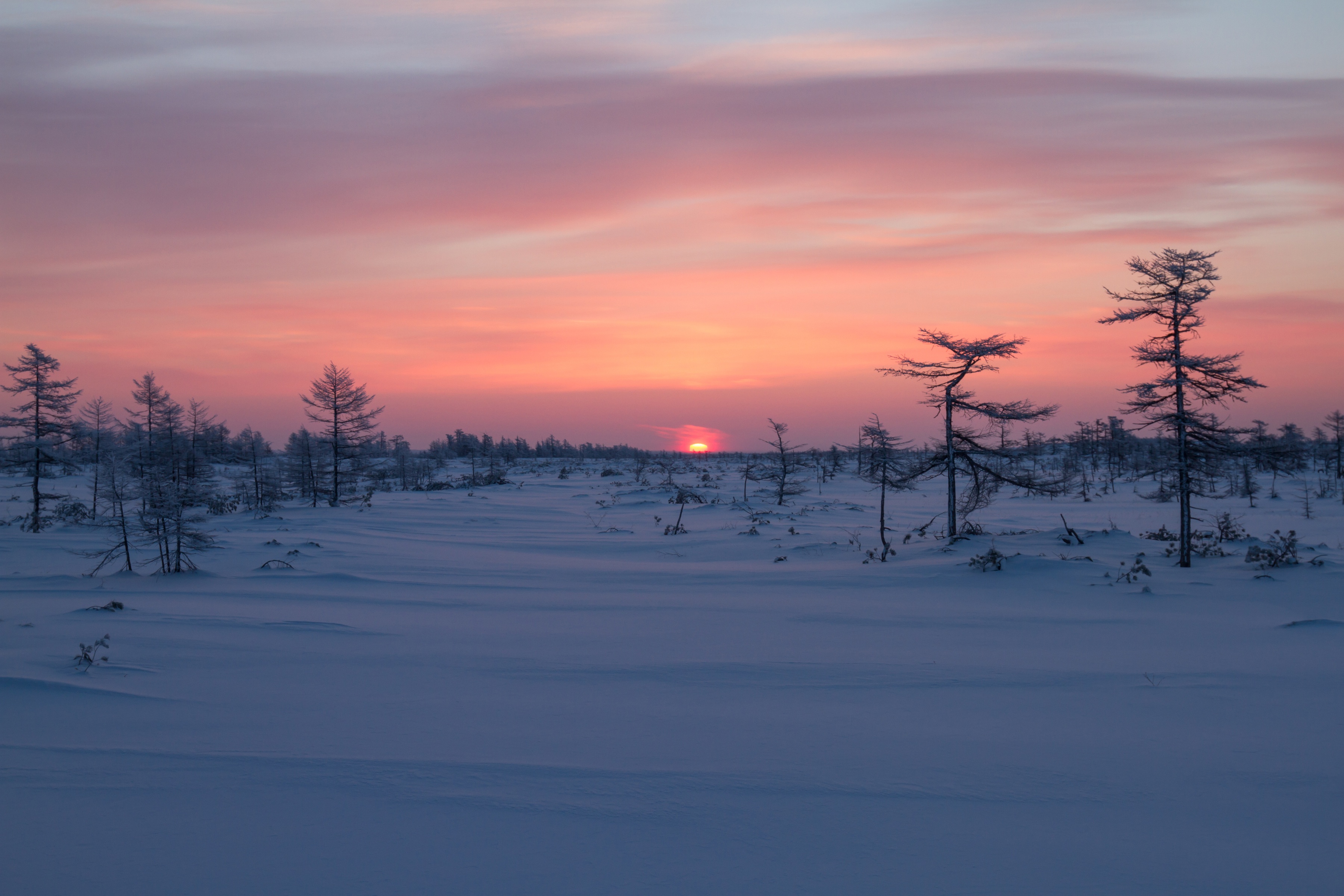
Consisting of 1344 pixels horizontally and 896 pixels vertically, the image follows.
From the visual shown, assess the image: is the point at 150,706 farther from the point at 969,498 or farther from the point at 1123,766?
the point at 969,498

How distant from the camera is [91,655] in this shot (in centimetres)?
643

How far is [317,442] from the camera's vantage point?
102ft

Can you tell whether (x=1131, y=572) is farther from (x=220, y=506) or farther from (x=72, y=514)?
(x=72, y=514)

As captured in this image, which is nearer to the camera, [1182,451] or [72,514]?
[1182,451]

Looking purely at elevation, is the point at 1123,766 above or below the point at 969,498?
below

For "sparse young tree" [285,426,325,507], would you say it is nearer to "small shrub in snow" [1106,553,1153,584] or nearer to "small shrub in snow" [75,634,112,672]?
"small shrub in snow" [75,634,112,672]

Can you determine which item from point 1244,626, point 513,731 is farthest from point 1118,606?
point 513,731

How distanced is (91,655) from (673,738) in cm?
537

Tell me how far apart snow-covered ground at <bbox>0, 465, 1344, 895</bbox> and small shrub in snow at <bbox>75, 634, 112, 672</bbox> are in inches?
4.8

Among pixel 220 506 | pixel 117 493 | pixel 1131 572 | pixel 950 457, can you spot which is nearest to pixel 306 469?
pixel 220 506

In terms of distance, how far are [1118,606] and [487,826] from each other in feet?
28.8

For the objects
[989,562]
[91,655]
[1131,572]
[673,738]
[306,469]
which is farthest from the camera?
[306,469]

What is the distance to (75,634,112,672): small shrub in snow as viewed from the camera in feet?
20.4

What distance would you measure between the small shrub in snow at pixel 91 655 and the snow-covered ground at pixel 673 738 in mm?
121
